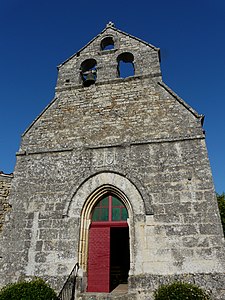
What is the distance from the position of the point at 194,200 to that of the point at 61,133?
477cm

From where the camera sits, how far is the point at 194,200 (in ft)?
22.9

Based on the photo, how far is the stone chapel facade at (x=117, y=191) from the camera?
6598mm

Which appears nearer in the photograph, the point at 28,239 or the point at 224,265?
the point at 224,265

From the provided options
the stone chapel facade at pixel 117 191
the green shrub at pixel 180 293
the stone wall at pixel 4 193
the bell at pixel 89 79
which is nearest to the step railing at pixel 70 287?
the stone chapel facade at pixel 117 191

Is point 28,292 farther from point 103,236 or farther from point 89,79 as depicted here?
point 89,79

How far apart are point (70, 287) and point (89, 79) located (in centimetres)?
706

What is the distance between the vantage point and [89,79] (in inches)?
404

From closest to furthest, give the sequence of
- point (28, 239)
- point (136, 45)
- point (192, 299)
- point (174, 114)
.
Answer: point (192, 299)
point (28, 239)
point (174, 114)
point (136, 45)

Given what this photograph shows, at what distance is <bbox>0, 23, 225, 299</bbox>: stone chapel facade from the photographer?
6598mm

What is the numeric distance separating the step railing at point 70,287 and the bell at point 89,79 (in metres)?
6.47

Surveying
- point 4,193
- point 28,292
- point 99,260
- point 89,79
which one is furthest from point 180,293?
point 89,79

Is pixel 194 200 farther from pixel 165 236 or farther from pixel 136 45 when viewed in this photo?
pixel 136 45

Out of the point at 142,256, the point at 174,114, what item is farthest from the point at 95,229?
the point at 174,114

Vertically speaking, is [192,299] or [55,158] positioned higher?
[55,158]
